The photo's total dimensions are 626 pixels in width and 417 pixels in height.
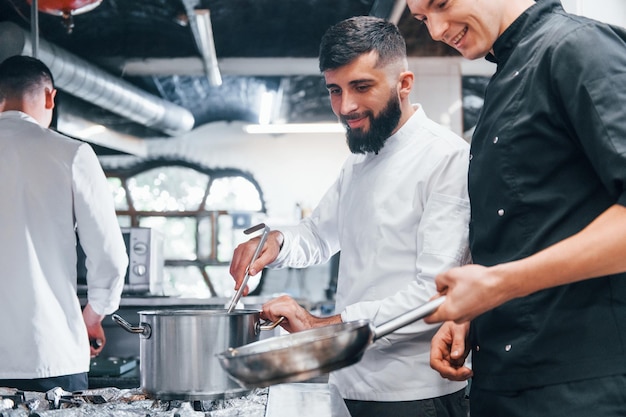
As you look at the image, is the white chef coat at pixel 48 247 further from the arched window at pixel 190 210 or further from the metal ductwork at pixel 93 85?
the arched window at pixel 190 210

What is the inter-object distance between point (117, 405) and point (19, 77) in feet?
5.24

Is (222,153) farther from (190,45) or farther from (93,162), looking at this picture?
(93,162)

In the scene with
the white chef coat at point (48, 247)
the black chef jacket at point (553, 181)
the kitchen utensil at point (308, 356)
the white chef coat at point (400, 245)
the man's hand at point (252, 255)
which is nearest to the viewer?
the kitchen utensil at point (308, 356)

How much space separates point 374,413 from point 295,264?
51 cm

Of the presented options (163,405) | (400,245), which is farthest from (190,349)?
(400,245)

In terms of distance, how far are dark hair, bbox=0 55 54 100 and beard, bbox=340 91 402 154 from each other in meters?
1.35

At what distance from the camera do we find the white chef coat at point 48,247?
2.24 meters

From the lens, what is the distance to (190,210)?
372 inches

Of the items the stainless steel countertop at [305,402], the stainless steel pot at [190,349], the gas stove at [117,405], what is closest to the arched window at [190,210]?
the stainless steel countertop at [305,402]

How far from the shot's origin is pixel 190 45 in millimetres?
6793

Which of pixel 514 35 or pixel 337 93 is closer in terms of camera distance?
pixel 514 35

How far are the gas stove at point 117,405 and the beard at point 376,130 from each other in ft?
2.29

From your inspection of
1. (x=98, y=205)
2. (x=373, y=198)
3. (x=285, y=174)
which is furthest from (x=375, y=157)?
(x=285, y=174)

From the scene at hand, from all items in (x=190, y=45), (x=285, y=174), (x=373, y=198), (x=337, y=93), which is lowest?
(x=285, y=174)
